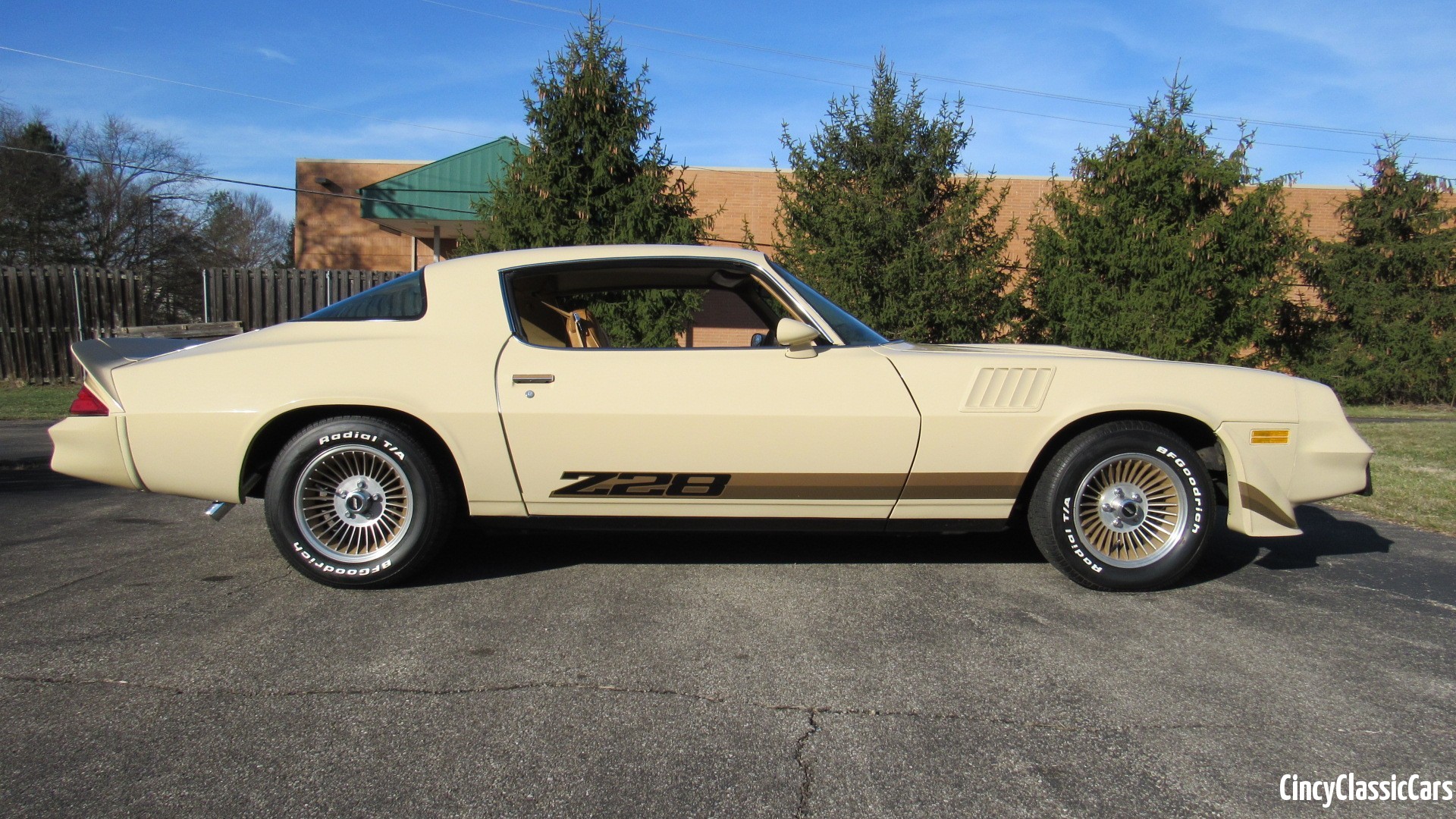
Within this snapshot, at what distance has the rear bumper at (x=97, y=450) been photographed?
3703mm

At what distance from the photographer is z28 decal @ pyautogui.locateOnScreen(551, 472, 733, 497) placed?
12.1 feet

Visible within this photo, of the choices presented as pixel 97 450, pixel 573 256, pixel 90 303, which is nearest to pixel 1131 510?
pixel 573 256

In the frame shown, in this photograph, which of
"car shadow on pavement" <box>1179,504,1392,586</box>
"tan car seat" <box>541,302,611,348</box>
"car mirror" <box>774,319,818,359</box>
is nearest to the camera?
"car mirror" <box>774,319,818,359</box>

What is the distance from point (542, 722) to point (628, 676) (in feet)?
1.26

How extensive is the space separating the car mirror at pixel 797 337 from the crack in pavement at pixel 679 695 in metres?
1.55

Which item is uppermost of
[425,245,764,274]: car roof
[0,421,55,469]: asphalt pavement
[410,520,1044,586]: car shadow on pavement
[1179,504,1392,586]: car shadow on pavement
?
[425,245,764,274]: car roof

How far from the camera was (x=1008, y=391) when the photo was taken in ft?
12.2

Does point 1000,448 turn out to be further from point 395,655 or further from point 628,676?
point 395,655

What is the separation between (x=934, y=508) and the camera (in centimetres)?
377

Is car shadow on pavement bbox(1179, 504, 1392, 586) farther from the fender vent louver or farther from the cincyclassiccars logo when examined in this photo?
the cincyclassiccars logo

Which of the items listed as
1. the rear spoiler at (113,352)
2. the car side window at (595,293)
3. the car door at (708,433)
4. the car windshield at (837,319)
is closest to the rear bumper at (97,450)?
the rear spoiler at (113,352)

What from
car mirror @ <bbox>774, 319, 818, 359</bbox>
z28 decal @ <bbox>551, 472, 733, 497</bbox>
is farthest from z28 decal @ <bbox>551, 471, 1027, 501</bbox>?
car mirror @ <bbox>774, 319, 818, 359</bbox>

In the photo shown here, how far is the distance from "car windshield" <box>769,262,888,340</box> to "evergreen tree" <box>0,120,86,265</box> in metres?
36.3

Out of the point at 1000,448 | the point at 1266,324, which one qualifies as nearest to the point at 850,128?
the point at 1266,324
